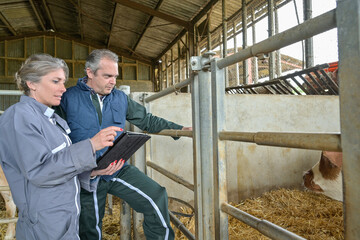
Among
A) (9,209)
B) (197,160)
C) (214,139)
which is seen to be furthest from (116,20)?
(214,139)

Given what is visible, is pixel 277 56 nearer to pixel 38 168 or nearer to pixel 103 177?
pixel 103 177

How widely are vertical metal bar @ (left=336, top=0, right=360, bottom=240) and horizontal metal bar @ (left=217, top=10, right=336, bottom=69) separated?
0.04 m

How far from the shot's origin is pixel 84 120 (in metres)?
1.79

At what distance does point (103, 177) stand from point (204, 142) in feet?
2.53

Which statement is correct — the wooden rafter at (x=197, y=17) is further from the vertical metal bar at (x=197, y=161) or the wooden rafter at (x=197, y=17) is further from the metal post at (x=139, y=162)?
the vertical metal bar at (x=197, y=161)

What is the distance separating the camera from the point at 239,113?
11.2 ft

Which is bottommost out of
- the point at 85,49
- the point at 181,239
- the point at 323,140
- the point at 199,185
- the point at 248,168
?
the point at 181,239

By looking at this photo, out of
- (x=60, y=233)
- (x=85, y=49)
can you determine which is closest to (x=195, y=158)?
(x=60, y=233)

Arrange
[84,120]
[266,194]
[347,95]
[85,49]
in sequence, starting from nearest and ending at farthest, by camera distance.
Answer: [347,95] < [84,120] < [266,194] < [85,49]

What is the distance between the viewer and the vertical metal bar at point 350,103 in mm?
635

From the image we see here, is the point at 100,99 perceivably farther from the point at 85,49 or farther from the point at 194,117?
the point at 85,49

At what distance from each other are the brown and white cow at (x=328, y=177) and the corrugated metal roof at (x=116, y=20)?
5.76 m

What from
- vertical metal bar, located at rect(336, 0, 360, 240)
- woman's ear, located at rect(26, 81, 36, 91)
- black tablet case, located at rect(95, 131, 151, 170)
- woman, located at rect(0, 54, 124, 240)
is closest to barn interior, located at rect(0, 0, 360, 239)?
vertical metal bar, located at rect(336, 0, 360, 240)

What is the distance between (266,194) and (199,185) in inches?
88.6
